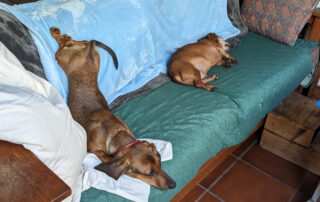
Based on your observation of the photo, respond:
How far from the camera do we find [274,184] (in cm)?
213

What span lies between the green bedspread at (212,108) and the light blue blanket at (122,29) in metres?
0.22

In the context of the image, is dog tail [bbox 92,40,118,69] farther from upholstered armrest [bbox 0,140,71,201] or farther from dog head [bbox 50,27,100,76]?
upholstered armrest [bbox 0,140,71,201]

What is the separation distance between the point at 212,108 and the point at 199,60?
56 cm

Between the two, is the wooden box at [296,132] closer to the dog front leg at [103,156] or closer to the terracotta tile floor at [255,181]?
the terracotta tile floor at [255,181]

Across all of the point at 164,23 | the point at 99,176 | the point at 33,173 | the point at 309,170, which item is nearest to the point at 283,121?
the point at 309,170

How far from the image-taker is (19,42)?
1.54 meters

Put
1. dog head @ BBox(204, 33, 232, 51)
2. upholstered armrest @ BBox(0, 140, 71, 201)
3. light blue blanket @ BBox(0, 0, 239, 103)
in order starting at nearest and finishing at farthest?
upholstered armrest @ BBox(0, 140, 71, 201) < light blue blanket @ BBox(0, 0, 239, 103) < dog head @ BBox(204, 33, 232, 51)

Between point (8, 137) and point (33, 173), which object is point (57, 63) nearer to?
point (8, 137)

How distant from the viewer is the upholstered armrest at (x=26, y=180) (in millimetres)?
840

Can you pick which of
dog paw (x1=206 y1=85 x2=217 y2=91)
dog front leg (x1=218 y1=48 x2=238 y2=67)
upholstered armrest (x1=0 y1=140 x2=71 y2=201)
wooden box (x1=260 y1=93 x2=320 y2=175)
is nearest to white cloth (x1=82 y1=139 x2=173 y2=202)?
upholstered armrest (x1=0 y1=140 x2=71 y2=201)

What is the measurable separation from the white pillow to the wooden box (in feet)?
5.09

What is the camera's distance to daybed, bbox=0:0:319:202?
1606 mm

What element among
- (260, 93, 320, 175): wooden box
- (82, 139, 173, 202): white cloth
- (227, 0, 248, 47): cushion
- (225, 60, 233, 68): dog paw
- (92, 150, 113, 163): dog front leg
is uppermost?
(227, 0, 248, 47): cushion

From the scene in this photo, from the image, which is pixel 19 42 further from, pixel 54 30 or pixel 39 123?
pixel 39 123
